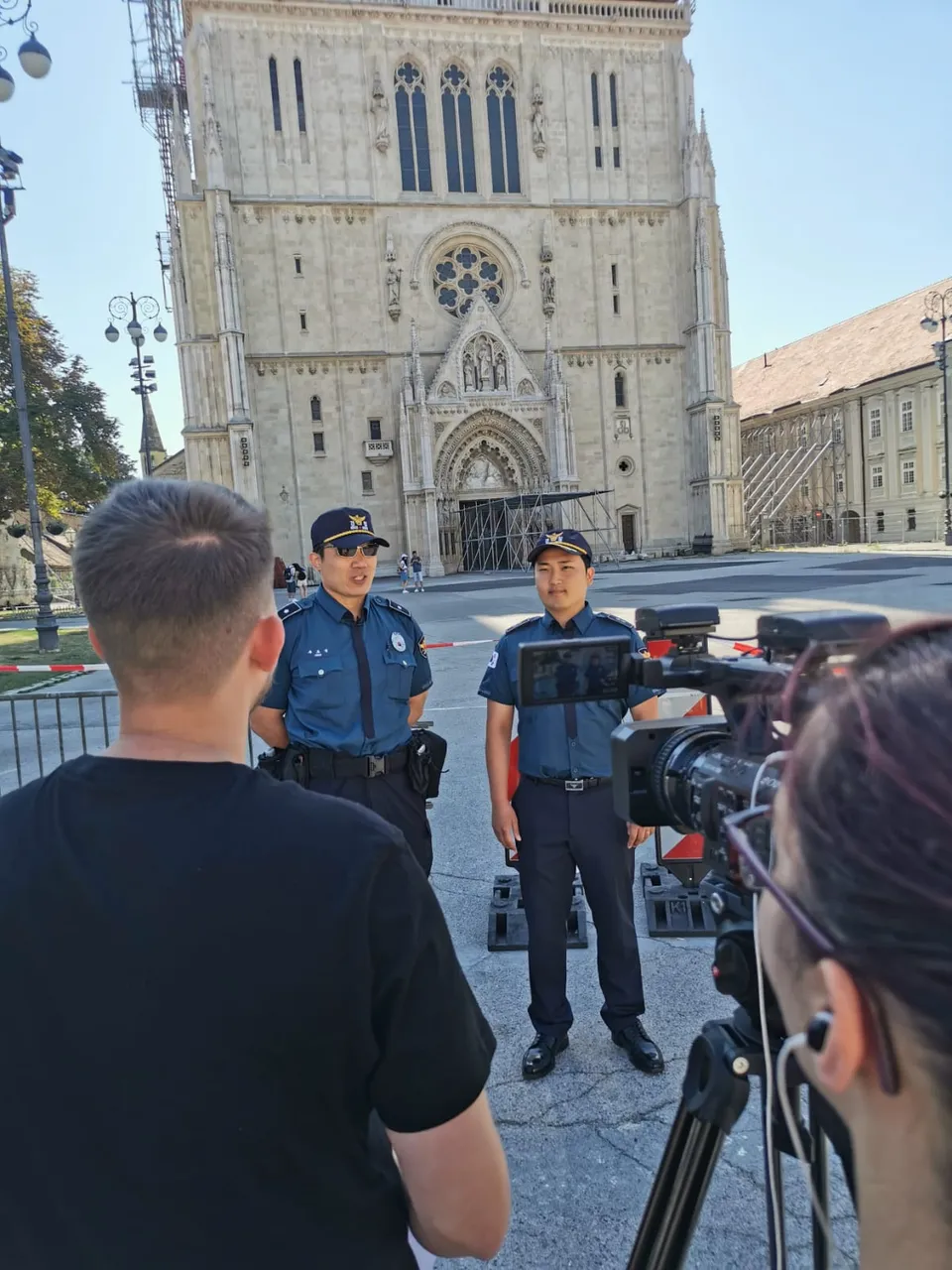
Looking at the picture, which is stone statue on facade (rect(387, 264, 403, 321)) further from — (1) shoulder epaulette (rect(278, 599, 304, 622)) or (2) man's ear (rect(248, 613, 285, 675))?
(2) man's ear (rect(248, 613, 285, 675))

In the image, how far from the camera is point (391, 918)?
3.51 ft

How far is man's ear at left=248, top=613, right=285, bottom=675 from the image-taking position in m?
1.31

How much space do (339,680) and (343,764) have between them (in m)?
0.35

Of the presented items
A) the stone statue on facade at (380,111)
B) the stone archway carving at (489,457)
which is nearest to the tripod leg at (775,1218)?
the stone archway carving at (489,457)

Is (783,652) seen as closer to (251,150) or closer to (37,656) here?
(37,656)

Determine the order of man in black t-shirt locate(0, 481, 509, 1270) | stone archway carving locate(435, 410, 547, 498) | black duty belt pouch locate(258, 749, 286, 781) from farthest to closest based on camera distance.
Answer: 1. stone archway carving locate(435, 410, 547, 498)
2. black duty belt pouch locate(258, 749, 286, 781)
3. man in black t-shirt locate(0, 481, 509, 1270)

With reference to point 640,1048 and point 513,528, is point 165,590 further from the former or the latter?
point 513,528

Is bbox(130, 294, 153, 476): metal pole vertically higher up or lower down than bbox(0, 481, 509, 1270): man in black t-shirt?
higher up

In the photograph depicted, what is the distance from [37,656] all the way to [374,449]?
25.8 metres

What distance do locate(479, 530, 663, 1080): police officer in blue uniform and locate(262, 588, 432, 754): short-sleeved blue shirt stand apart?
475mm

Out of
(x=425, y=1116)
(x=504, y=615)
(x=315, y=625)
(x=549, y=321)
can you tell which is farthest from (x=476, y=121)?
(x=425, y=1116)

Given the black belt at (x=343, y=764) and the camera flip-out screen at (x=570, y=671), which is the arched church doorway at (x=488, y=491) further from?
Result: the camera flip-out screen at (x=570, y=671)

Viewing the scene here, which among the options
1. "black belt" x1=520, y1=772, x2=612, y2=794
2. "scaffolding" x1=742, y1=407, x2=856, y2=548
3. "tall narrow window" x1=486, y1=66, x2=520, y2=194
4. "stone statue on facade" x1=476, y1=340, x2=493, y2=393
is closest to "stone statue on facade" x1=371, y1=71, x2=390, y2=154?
"tall narrow window" x1=486, y1=66, x2=520, y2=194

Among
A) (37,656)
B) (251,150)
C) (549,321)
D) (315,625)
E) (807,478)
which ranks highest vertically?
(251,150)
